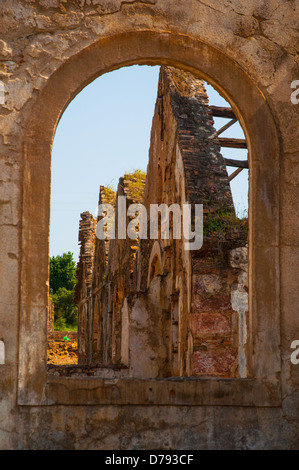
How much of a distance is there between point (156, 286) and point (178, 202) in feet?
4.76

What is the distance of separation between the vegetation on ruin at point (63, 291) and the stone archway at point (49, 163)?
39.7 m

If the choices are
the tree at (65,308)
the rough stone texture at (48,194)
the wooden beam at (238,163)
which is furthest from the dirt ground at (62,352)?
the rough stone texture at (48,194)

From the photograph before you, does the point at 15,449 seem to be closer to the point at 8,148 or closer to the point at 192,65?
the point at 8,148

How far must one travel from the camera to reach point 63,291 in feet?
157

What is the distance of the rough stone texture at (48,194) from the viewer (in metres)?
4.11

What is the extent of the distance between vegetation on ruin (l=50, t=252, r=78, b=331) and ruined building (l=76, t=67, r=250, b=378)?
3175 centimetres

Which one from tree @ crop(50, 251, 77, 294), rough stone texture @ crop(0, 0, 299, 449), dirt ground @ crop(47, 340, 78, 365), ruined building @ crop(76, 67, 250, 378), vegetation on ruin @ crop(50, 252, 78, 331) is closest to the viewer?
rough stone texture @ crop(0, 0, 299, 449)

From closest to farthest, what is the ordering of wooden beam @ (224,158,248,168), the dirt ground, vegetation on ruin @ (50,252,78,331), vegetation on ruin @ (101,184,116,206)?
wooden beam @ (224,158,248,168)
vegetation on ruin @ (101,184,116,206)
the dirt ground
vegetation on ruin @ (50,252,78,331)

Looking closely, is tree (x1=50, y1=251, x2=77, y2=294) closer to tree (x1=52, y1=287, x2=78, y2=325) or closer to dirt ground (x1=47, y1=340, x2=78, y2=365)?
tree (x1=52, y1=287, x2=78, y2=325)

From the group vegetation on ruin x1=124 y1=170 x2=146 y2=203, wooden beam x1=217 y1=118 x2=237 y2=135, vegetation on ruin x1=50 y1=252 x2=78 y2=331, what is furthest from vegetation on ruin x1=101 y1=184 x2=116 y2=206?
vegetation on ruin x1=50 y1=252 x2=78 y2=331

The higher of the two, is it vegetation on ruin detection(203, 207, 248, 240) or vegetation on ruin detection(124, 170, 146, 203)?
vegetation on ruin detection(124, 170, 146, 203)

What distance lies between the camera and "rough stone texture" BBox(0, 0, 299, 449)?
411 centimetres

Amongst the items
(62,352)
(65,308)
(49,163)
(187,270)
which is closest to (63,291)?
(65,308)

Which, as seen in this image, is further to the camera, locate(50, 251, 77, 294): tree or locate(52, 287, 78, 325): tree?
locate(50, 251, 77, 294): tree
